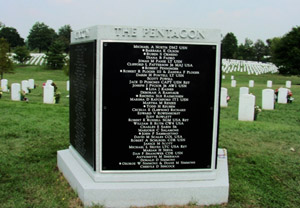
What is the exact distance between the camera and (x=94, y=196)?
4.09m

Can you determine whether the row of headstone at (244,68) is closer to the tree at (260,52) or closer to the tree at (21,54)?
the tree at (260,52)

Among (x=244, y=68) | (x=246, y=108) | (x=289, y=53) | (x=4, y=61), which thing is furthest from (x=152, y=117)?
(x=244, y=68)

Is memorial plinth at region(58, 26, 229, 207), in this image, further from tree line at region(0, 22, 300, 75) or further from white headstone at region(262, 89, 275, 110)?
tree line at region(0, 22, 300, 75)

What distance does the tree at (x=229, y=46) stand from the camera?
72.5 m

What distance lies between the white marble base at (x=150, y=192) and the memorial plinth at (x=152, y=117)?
12 millimetres

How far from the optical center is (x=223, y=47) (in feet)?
227

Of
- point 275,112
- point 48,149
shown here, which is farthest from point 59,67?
point 48,149

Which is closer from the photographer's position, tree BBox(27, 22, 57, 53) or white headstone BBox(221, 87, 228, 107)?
white headstone BBox(221, 87, 228, 107)

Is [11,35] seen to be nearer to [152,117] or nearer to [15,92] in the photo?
[15,92]

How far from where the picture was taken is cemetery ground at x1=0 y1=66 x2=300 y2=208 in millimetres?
4418

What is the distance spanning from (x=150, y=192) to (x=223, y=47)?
67.7 m

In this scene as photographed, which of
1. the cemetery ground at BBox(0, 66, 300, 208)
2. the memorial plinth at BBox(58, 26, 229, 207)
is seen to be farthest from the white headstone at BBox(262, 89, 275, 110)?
the memorial plinth at BBox(58, 26, 229, 207)

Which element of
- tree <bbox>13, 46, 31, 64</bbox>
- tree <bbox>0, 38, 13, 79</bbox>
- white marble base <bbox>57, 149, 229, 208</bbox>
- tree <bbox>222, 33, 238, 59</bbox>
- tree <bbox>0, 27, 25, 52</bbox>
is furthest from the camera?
tree <bbox>0, 27, 25, 52</bbox>

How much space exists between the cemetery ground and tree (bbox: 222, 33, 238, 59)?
63.2m
